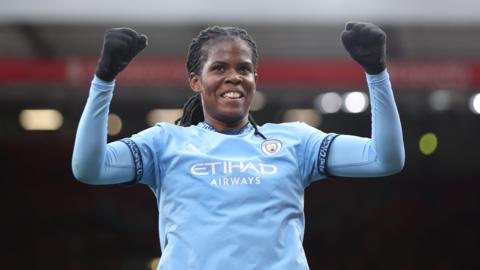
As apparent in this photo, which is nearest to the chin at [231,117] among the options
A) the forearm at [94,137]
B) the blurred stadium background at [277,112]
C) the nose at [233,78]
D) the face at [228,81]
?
the face at [228,81]

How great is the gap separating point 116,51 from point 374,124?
821 mm

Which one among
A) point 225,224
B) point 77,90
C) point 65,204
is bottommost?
point 65,204

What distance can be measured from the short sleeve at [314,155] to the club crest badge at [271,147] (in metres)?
0.08

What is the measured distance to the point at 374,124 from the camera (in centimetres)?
286

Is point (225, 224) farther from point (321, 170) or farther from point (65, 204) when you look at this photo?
point (65, 204)

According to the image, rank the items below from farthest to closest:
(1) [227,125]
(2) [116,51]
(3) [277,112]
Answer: (3) [277,112]
(1) [227,125]
(2) [116,51]

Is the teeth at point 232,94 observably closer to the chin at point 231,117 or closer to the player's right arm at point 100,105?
the chin at point 231,117

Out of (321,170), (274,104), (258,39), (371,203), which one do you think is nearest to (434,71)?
(258,39)

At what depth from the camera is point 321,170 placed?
2.99 m

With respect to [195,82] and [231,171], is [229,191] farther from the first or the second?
[195,82]

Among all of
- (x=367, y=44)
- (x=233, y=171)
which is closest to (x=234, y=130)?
(x=233, y=171)

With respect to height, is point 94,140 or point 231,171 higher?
point 94,140

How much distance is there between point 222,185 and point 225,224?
0.43ft

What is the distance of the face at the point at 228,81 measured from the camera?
3.02 m
